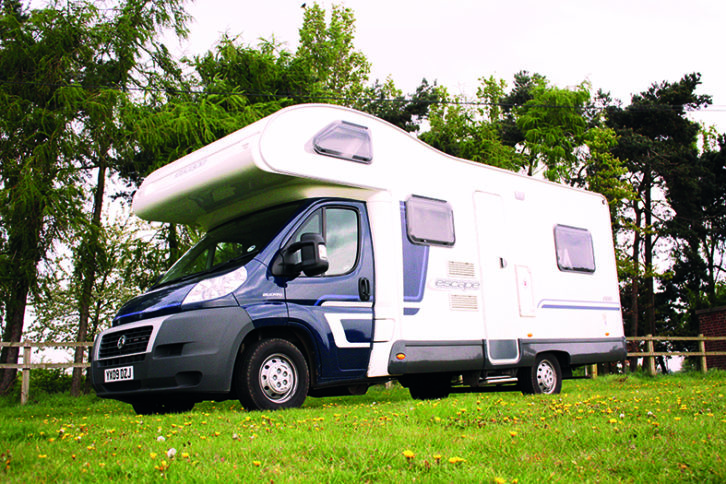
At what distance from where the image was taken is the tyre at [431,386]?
971 centimetres

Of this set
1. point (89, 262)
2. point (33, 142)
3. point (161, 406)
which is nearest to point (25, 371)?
point (89, 262)

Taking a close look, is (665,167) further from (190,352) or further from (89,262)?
(190,352)

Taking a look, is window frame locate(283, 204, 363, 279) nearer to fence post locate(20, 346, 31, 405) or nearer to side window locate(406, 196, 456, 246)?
side window locate(406, 196, 456, 246)

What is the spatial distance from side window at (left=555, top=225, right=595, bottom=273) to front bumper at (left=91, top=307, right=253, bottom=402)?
17.9ft

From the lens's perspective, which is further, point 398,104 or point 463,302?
point 398,104

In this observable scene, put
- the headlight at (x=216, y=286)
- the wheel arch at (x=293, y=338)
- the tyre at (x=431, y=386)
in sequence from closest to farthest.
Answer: the headlight at (x=216, y=286)
the wheel arch at (x=293, y=338)
the tyre at (x=431, y=386)

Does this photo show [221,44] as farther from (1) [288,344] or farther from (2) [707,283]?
(2) [707,283]

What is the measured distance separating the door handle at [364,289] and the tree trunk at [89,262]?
885 cm

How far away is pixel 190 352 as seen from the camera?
6.60m

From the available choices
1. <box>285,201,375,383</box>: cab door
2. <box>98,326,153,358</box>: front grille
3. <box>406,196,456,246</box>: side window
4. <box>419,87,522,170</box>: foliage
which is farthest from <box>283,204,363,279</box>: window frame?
<box>419,87,522,170</box>: foliage

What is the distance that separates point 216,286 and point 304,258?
92 cm

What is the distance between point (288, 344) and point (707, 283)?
34.5 metres

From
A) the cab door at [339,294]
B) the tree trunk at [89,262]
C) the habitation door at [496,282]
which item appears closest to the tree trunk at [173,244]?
the tree trunk at [89,262]

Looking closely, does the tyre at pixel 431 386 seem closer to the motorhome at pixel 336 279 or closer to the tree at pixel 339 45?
the motorhome at pixel 336 279
